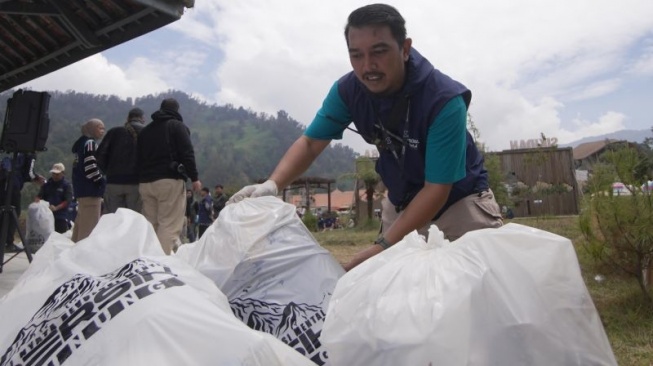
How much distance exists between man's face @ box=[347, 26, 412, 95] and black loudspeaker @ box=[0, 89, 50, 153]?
12.0 feet

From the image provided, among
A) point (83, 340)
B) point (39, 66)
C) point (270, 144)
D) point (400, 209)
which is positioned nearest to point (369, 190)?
point (39, 66)

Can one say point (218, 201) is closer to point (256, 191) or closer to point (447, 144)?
point (256, 191)

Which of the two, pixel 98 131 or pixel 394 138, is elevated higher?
pixel 98 131

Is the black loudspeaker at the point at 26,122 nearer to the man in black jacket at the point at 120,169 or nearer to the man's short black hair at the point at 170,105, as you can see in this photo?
the man in black jacket at the point at 120,169

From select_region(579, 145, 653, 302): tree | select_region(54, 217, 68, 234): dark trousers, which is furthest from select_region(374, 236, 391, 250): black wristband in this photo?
select_region(54, 217, 68, 234): dark trousers

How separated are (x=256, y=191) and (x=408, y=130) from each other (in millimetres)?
547

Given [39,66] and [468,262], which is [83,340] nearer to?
[468,262]

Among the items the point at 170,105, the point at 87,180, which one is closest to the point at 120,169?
the point at 87,180

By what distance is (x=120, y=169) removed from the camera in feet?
15.3

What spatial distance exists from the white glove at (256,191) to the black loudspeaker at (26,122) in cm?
331

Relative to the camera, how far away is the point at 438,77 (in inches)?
62.8

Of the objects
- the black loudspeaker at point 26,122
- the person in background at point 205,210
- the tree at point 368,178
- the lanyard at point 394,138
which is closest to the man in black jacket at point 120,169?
the black loudspeaker at point 26,122

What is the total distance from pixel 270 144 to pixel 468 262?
357ft

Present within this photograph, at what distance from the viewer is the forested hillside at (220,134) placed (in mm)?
74625
